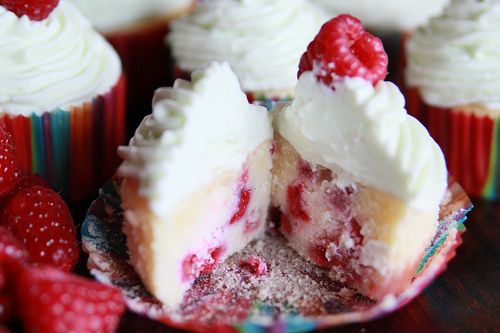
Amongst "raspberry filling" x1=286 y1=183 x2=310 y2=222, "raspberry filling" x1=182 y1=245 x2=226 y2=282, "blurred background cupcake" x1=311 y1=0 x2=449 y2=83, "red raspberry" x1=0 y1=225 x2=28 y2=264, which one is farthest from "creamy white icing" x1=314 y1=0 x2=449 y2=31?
"red raspberry" x1=0 y1=225 x2=28 y2=264

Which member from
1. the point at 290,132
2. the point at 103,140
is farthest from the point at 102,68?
the point at 290,132

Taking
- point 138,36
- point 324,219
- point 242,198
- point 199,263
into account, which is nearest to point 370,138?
point 324,219

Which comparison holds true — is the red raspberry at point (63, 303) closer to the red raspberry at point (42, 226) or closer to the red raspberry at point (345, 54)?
the red raspberry at point (42, 226)

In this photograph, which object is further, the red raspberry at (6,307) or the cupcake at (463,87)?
the cupcake at (463,87)

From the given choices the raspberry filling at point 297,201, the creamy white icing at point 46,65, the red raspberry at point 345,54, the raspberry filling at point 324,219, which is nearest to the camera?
the red raspberry at point 345,54

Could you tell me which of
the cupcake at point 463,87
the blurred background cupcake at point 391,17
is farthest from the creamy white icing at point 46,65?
the blurred background cupcake at point 391,17
